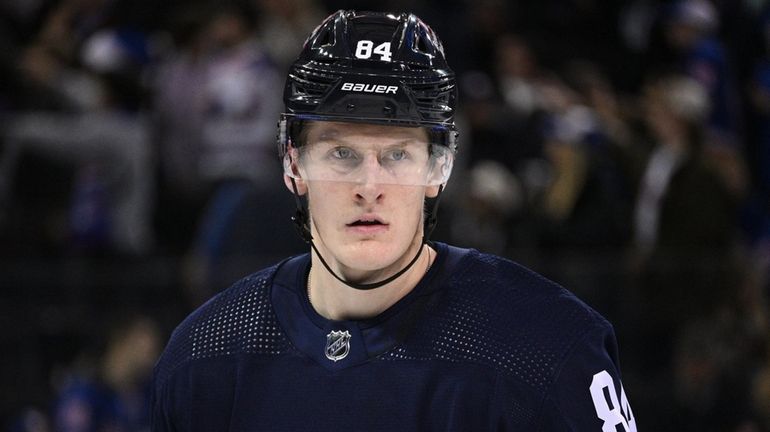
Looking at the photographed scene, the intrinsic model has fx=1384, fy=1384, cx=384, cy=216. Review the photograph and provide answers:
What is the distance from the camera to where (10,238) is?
23.1 feet

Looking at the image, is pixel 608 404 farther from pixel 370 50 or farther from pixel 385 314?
pixel 370 50

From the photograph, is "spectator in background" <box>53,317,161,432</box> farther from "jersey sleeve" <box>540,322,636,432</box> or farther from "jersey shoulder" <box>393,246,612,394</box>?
"jersey sleeve" <box>540,322,636,432</box>

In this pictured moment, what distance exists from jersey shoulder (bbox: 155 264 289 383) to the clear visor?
309 mm

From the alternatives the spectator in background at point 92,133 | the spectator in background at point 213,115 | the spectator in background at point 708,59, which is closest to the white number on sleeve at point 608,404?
the spectator in background at point 213,115

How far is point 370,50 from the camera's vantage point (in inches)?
106

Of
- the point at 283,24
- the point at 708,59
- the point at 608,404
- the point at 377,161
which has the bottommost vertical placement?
the point at 708,59

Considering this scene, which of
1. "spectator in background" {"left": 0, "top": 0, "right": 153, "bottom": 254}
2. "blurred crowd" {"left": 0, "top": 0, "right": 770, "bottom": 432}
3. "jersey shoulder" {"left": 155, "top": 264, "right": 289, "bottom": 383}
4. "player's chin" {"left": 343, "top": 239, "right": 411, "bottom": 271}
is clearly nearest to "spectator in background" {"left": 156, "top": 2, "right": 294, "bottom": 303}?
"blurred crowd" {"left": 0, "top": 0, "right": 770, "bottom": 432}

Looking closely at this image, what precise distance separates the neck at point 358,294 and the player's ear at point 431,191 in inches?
3.9

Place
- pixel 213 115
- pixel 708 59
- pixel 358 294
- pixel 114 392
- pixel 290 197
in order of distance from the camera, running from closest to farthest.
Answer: pixel 358 294, pixel 290 197, pixel 114 392, pixel 213 115, pixel 708 59

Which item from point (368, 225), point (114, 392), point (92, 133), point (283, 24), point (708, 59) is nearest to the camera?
point (368, 225)

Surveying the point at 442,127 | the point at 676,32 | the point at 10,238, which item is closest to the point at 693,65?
the point at 676,32

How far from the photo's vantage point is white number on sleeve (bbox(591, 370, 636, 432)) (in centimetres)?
250

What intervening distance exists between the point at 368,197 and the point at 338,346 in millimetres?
306

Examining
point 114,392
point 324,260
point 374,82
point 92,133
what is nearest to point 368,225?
point 324,260
